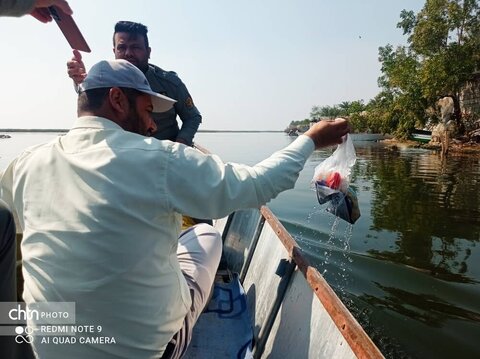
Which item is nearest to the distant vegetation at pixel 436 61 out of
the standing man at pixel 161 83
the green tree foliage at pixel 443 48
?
the green tree foliage at pixel 443 48

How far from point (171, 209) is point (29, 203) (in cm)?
61

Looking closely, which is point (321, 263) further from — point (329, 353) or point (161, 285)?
point (161, 285)

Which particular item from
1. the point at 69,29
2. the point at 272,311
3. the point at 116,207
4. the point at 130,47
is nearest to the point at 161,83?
the point at 130,47

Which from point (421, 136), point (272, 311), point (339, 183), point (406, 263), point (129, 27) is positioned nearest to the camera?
point (339, 183)

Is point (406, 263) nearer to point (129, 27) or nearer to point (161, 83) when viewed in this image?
point (161, 83)

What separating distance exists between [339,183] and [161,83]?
8.25 ft

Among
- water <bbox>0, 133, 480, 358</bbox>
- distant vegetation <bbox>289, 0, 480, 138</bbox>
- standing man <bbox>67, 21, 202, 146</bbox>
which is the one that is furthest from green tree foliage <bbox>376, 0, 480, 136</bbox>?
standing man <bbox>67, 21, 202, 146</bbox>

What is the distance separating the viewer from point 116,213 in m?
1.41

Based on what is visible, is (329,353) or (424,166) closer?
(329,353)

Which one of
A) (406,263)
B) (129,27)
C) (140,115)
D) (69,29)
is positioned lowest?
(406,263)

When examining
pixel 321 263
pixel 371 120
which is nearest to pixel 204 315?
pixel 321 263

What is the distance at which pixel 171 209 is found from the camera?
4.85ft

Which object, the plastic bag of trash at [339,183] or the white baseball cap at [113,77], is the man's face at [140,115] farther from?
the plastic bag of trash at [339,183]

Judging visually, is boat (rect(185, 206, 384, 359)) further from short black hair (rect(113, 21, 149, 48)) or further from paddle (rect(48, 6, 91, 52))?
short black hair (rect(113, 21, 149, 48))
